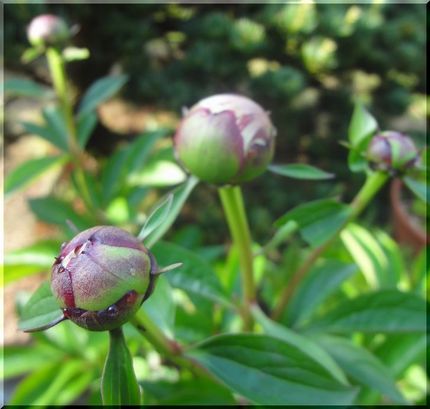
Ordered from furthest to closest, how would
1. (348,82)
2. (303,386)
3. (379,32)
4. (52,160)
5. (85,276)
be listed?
(348,82) < (379,32) < (52,160) < (303,386) < (85,276)

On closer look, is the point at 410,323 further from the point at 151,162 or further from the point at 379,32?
the point at 379,32

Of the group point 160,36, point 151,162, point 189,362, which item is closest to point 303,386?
point 189,362

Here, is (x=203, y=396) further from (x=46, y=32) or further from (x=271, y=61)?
(x=271, y=61)

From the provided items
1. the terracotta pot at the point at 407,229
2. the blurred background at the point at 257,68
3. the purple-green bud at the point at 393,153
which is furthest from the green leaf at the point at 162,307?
the terracotta pot at the point at 407,229

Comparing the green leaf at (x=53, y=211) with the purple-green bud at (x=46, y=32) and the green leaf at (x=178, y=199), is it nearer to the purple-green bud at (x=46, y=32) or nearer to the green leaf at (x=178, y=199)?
the purple-green bud at (x=46, y=32)

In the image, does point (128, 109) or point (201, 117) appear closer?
point (201, 117)

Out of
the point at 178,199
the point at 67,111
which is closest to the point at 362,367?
the point at 178,199

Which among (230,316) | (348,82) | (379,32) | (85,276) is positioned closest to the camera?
(85,276)
